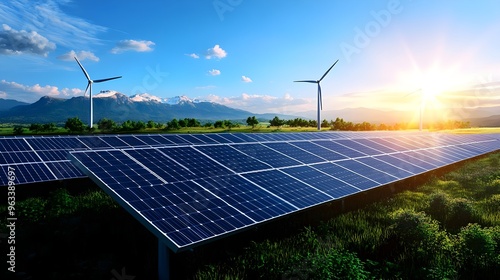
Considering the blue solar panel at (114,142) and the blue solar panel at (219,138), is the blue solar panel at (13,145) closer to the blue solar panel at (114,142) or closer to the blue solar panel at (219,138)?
the blue solar panel at (114,142)

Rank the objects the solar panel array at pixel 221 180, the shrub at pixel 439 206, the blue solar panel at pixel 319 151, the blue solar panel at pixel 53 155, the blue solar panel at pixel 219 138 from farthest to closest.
Result: the blue solar panel at pixel 53 155, the blue solar panel at pixel 219 138, the blue solar panel at pixel 319 151, the shrub at pixel 439 206, the solar panel array at pixel 221 180

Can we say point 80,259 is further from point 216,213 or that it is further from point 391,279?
point 391,279

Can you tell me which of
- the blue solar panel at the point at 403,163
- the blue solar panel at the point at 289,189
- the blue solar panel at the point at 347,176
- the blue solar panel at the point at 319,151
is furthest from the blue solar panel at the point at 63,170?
the blue solar panel at the point at 403,163

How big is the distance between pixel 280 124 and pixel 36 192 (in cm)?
13563

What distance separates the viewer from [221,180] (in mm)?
14336

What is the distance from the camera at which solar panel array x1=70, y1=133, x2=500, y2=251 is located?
10.7 m

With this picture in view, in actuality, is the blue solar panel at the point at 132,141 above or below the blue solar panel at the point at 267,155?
above

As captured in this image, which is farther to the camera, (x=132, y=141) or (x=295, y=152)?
(x=132, y=141)

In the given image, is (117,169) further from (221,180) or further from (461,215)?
(461,215)

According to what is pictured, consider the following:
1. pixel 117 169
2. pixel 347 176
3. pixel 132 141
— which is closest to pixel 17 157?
pixel 132 141

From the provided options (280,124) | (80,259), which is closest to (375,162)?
(80,259)

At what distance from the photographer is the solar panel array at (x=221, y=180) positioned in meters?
10.7

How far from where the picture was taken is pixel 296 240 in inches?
530

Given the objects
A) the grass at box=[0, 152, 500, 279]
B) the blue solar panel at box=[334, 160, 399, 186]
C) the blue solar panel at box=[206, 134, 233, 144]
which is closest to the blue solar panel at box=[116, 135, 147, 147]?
the blue solar panel at box=[206, 134, 233, 144]
